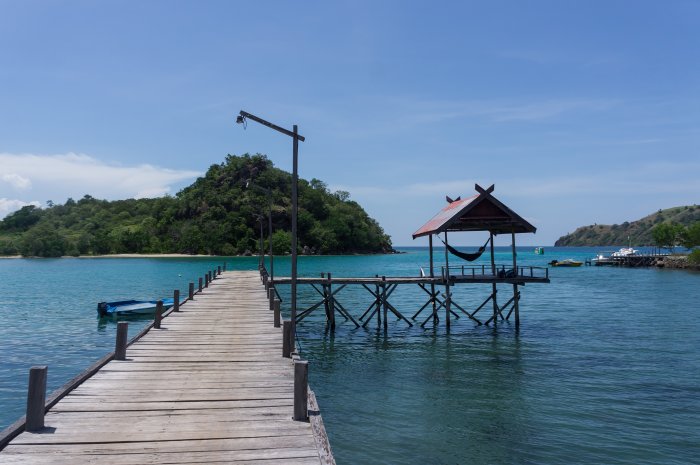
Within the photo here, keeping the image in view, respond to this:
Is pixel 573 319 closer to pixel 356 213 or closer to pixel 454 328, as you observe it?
pixel 454 328

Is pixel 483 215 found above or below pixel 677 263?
above

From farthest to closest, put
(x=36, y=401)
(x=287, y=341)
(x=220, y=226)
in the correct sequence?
(x=220, y=226) < (x=287, y=341) < (x=36, y=401)

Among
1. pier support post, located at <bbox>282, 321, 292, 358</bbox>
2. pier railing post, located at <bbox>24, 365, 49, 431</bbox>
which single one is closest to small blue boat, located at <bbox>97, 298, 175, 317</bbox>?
pier support post, located at <bbox>282, 321, 292, 358</bbox>

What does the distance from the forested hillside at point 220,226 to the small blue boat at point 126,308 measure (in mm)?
113006

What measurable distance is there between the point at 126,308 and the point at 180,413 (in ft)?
102

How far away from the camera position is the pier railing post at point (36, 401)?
27.7 feet

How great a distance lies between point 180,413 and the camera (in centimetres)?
955

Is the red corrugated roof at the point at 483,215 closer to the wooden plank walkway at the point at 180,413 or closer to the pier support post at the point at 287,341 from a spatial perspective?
the wooden plank walkway at the point at 180,413

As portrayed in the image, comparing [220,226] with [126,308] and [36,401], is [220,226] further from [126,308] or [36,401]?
[36,401]

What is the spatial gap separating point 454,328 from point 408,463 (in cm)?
2249

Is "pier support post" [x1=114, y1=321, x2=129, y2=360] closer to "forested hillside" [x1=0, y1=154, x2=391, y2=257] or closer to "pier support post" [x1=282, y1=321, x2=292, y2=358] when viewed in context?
"pier support post" [x1=282, y1=321, x2=292, y2=358]

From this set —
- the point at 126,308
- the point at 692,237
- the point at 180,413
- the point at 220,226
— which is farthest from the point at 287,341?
the point at 220,226

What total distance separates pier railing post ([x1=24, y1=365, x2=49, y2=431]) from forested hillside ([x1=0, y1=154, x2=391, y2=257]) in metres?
144

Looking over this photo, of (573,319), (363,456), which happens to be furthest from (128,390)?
(573,319)
